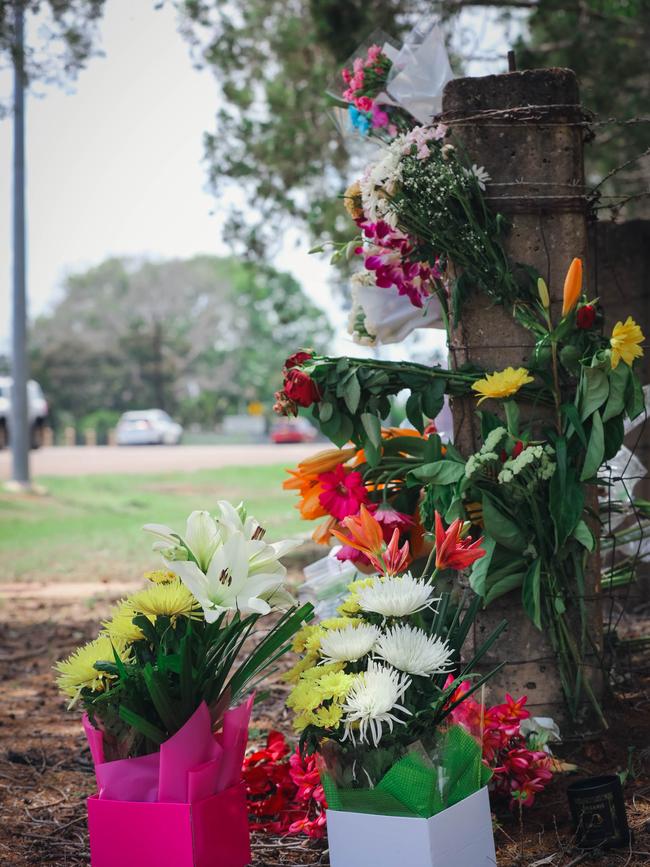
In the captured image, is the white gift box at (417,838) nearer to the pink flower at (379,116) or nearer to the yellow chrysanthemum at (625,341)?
the yellow chrysanthemum at (625,341)

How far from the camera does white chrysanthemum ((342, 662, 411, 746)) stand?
195cm

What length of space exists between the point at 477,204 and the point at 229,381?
44.5 m

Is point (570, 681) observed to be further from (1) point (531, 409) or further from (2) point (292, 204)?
(2) point (292, 204)

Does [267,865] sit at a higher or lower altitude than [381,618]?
lower

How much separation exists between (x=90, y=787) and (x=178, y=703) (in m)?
1.19

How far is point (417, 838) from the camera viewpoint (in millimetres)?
1955

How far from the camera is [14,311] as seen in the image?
527 inches

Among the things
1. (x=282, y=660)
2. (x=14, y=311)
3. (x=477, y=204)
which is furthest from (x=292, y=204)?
(x=477, y=204)

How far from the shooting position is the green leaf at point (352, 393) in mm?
3025

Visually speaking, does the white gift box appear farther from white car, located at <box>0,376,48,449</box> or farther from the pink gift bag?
white car, located at <box>0,376,48,449</box>

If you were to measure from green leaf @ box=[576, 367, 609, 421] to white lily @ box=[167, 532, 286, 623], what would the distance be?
1.15 meters

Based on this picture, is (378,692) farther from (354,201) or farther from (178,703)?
(354,201)

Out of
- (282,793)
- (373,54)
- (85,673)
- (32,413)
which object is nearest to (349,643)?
(85,673)

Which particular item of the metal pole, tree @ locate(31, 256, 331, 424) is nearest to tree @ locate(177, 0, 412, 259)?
the metal pole
